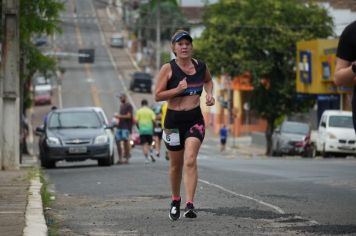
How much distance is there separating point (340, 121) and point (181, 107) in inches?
1182

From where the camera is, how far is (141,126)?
28.0 metres

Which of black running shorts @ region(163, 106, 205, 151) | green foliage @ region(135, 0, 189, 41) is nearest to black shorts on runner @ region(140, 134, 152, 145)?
black running shorts @ region(163, 106, 205, 151)

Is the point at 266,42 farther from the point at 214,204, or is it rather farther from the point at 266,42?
the point at 214,204

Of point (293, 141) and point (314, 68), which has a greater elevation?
point (314, 68)

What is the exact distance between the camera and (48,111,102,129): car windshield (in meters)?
26.6

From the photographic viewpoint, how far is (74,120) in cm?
2683

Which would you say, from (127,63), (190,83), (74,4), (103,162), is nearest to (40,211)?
(190,83)

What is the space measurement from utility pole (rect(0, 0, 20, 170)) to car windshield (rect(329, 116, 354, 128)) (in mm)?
21392

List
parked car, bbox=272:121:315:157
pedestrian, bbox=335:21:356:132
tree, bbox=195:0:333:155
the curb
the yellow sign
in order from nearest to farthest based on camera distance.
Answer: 1. pedestrian, bbox=335:21:356:132
2. the curb
3. parked car, bbox=272:121:315:157
4. the yellow sign
5. tree, bbox=195:0:333:155

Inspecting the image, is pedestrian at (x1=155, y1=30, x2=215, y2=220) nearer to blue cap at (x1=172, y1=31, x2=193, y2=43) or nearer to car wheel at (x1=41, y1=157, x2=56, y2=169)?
blue cap at (x1=172, y1=31, x2=193, y2=43)

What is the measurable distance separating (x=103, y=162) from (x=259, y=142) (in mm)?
37686

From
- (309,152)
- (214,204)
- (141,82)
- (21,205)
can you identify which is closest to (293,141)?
(309,152)

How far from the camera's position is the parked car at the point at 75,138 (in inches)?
1013

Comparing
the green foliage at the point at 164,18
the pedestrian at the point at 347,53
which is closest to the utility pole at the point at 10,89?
the pedestrian at the point at 347,53
